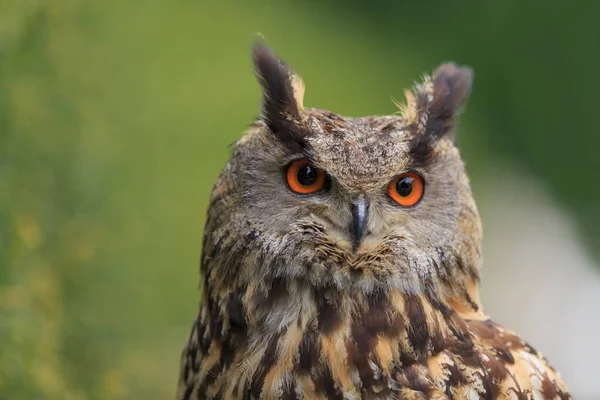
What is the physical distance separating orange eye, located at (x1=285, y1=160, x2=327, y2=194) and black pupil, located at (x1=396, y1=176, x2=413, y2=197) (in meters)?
0.17

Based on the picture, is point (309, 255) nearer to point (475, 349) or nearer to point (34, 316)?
point (475, 349)

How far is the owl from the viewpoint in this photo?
1.83m

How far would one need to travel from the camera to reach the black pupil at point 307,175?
74.7 inches

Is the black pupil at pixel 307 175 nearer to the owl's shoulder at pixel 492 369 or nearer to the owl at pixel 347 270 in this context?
the owl at pixel 347 270

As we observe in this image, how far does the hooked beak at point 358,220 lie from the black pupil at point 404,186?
125 mm

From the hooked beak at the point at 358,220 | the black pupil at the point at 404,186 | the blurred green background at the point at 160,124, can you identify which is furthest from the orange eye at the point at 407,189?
the blurred green background at the point at 160,124

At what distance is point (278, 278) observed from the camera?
191 cm

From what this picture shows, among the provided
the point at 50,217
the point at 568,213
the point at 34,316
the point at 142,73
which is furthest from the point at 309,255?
the point at 568,213

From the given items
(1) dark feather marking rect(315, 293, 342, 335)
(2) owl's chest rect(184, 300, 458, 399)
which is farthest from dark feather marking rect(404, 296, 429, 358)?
(1) dark feather marking rect(315, 293, 342, 335)

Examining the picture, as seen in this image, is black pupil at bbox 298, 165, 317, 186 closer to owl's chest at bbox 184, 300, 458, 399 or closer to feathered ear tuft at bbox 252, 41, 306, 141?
feathered ear tuft at bbox 252, 41, 306, 141

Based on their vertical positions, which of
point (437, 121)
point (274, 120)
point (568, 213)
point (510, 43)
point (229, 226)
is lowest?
point (229, 226)

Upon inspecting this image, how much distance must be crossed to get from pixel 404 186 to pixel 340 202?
0.17m

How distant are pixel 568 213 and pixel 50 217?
5.99m

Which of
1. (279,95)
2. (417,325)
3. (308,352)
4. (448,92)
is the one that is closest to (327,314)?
(308,352)
